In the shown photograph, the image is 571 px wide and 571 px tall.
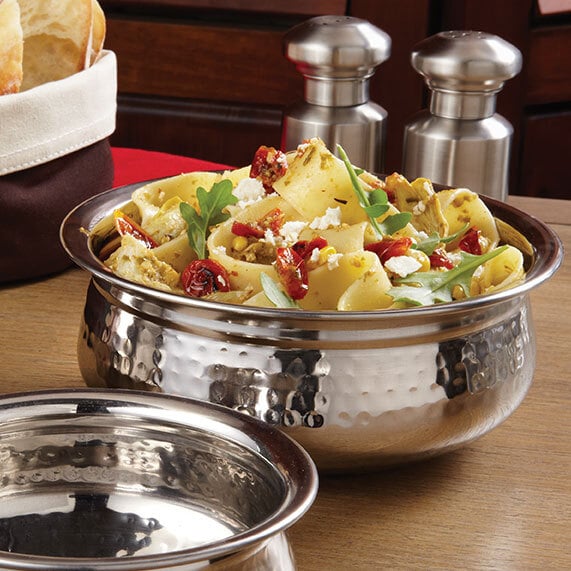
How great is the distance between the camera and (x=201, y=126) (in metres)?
3.35

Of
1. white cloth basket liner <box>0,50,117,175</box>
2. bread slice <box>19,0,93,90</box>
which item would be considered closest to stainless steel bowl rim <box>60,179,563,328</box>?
white cloth basket liner <box>0,50,117,175</box>

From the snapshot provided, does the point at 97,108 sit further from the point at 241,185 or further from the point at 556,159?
the point at 556,159

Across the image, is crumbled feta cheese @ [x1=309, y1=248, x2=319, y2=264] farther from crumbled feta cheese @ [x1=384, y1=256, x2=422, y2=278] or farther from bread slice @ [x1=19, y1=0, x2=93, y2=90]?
bread slice @ [x1=19, y1=0, x2=93, y2=90]

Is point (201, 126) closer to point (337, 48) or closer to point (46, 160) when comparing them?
point (337, 48)

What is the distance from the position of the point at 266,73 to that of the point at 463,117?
70.7 inches

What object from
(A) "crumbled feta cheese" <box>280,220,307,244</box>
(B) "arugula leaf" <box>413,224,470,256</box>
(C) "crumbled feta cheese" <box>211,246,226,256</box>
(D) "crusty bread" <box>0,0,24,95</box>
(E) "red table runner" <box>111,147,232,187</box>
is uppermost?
(D) "crusty bread" <box>0,0,24,95</box>

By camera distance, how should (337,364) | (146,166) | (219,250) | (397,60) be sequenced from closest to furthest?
(337,364), (219,250), (146,166), (397,60)

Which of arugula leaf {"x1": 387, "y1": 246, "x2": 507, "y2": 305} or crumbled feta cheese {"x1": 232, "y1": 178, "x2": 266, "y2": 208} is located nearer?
arugula leaf {"x1": 387, "y1": 246, "x2": 507, "y2": 305}

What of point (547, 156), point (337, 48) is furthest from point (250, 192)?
point (547, 156)

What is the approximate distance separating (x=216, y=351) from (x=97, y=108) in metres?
0.59

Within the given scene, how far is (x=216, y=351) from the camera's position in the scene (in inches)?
32.1

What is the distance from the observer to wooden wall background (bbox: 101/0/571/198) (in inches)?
125

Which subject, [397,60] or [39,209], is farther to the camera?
[397,60]

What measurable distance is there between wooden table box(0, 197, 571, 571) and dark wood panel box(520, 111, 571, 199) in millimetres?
2312
